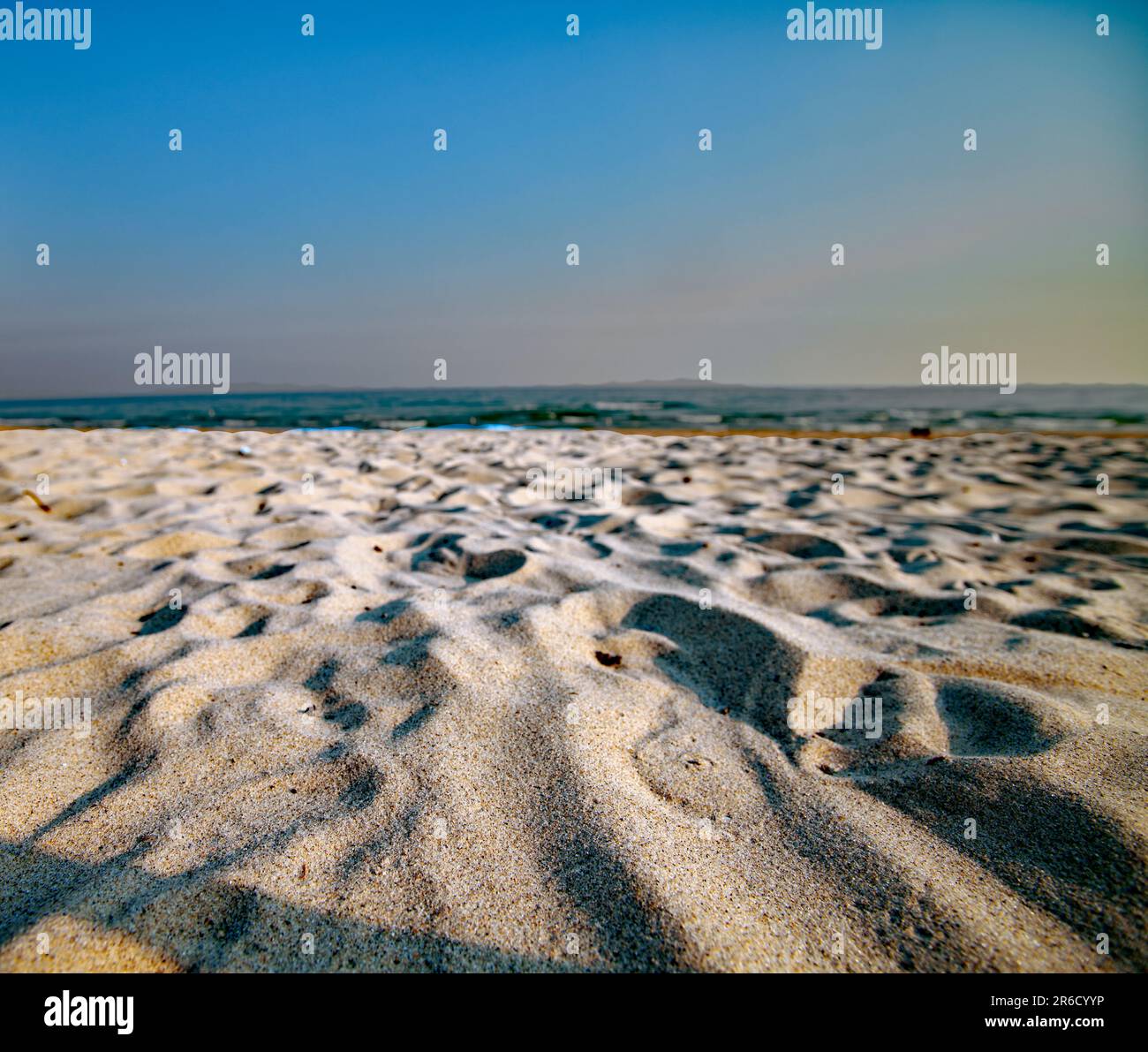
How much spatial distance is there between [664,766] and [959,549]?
226cm

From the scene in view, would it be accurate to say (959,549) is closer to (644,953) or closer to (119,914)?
(644,953)

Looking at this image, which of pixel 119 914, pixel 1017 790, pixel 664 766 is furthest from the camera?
pixel 664 766

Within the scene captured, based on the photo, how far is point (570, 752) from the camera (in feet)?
4.67

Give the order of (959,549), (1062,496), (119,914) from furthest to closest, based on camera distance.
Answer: (1062,496), (959,549), (119,914)

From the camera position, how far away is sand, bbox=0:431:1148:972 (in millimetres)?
991

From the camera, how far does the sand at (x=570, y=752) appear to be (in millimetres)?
991

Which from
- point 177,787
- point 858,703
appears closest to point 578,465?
point 858,703

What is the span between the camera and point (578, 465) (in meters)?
5.74

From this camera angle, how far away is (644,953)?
0.94 meters

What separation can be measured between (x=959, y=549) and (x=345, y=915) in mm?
2941
